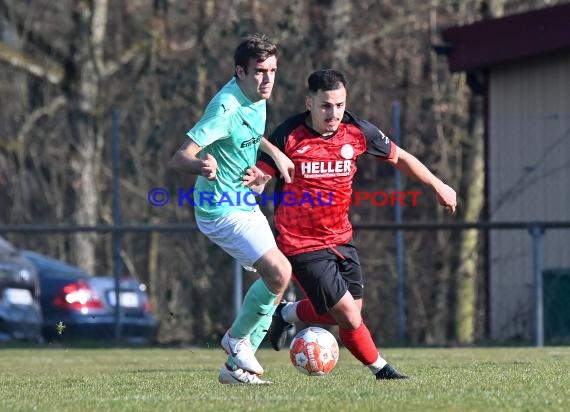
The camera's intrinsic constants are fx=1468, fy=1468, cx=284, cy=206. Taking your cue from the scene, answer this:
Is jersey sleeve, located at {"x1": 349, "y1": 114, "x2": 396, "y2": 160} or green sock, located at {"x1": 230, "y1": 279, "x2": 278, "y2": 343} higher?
jersey sleeve, located at {"x1": 349, "y1": 114, "x2": 396, "y2": 160}

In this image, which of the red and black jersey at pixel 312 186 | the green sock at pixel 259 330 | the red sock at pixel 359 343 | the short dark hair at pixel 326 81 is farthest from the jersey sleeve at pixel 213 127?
the red sock at pixel 359 343

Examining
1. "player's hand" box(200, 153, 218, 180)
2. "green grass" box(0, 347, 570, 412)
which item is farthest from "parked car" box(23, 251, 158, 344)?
"player's hand" box(200, 153, 218, 180)

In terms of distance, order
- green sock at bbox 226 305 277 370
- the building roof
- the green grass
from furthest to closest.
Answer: the building roof
green sock at bbox 226 305 277 370
the green grass

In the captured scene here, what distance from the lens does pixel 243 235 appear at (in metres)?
8.27

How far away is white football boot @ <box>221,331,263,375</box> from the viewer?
834cm

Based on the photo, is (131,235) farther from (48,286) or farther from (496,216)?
(496,216)

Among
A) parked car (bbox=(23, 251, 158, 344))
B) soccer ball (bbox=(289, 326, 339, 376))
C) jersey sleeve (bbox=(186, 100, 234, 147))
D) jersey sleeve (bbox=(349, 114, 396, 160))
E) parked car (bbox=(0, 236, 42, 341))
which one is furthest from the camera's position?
parked car (bbox=(23, 251, 158, 344))

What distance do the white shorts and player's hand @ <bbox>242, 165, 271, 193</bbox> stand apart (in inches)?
8.9

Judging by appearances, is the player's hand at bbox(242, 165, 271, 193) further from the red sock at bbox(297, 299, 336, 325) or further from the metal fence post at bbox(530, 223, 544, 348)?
the metal fence post at bbox(530, 223, 544, 348)

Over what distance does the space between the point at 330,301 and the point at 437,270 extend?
37.2 feet

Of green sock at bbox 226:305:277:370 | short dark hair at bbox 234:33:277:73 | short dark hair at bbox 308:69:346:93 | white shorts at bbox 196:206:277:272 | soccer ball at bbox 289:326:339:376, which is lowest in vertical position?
soccer ball at bbox 289:326:339:376

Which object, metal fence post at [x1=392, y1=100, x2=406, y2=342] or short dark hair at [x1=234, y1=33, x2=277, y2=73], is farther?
metal fence post at [x1=392, y1=100, x2=406, y2=342]

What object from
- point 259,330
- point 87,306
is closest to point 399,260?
point 87,306

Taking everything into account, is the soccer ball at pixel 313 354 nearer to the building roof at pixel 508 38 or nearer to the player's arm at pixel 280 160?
the player's arm at pixel 280 160
